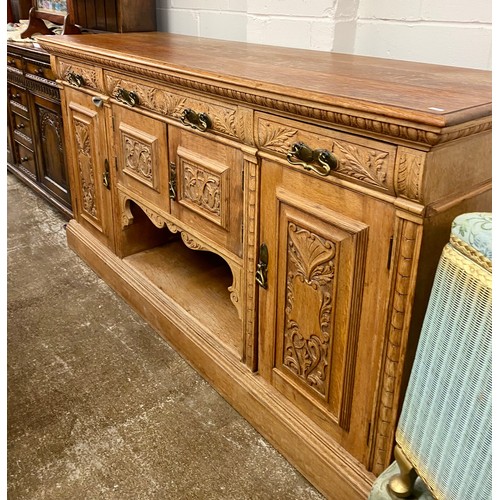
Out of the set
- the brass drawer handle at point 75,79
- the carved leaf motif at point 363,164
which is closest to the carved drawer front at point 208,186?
the carved leaf motif at point 363,164

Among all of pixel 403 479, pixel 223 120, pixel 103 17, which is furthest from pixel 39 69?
pixel 403 479

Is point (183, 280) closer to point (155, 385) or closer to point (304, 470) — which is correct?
point (155, 385)

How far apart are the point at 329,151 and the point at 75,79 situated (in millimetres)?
1462

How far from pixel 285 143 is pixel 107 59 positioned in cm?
93

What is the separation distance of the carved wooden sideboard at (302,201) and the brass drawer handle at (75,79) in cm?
4

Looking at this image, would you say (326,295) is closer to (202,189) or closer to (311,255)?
(311,255)

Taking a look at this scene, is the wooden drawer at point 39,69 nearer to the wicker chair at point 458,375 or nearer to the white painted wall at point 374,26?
the white painted wall at point 374,26

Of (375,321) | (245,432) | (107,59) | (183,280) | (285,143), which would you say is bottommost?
(245,432)

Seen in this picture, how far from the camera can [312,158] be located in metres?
1.20

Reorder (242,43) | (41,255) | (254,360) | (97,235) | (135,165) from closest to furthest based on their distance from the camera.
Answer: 1. (254,360)
2. (135,165)
3. (242,43)
4. (97,235)
5. (41,255)

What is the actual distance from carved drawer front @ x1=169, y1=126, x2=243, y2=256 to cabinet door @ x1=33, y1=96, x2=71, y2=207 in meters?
1.34

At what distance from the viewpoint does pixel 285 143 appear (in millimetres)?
1270

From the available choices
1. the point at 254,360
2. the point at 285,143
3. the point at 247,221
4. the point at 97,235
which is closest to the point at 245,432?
the point at 254,360

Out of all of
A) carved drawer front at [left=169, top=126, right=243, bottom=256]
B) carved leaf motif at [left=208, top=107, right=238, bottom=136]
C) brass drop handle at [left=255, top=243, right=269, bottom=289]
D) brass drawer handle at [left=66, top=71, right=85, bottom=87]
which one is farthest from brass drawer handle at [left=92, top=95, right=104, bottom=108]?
brass drop handle at [left=255, top=243, right=269, bottom=289]
